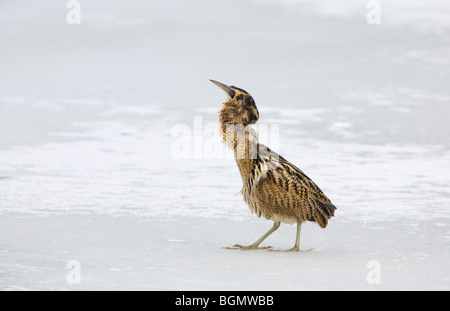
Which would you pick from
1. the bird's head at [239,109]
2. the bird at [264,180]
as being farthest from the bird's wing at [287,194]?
the bird's head at [239,109]

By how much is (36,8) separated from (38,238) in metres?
10.3

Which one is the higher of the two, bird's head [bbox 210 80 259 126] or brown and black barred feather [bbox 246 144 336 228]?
bird's head [bbox 210 80 259 126]

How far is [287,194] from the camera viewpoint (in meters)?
5.54

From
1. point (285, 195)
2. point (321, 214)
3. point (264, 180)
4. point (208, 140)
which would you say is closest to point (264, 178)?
point (264, 180)

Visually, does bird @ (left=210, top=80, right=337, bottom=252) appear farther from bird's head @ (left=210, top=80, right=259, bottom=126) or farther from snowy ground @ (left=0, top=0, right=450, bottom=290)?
snowy ground @ (left=0, top=0, right=450, bottom=290)

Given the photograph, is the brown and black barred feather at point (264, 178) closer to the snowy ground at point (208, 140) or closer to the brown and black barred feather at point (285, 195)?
the brown and black barred feather at point (285, 195)

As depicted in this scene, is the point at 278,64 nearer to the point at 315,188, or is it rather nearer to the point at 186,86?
the point at 186,86

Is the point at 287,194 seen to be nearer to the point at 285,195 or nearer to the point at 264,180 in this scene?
the point at 285,195

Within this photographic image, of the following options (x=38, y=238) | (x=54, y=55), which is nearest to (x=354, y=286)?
(x=38, y=238)

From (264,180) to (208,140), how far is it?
13.7 ft

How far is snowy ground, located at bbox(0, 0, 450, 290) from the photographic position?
521cm

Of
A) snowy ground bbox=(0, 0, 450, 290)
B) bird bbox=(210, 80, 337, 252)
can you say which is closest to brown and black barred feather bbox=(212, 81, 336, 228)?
bird bbox=(210, 80, 337, 252)

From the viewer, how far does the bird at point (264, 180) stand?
5555mm

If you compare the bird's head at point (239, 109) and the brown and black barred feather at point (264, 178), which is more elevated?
the bird's head at point (239, 109)
